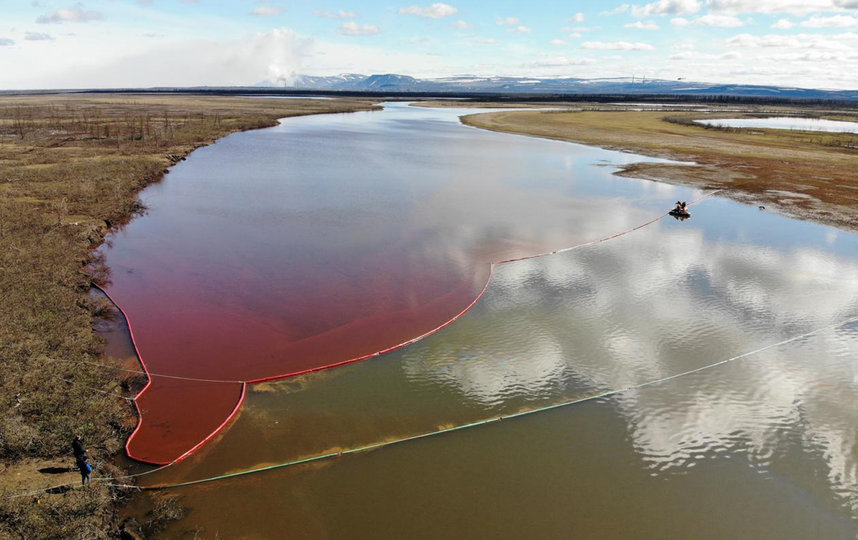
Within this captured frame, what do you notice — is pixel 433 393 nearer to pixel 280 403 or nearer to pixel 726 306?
pixel 280 403

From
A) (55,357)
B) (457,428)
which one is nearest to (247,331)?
(55,357)

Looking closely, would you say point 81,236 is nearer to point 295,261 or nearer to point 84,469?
point 295,261

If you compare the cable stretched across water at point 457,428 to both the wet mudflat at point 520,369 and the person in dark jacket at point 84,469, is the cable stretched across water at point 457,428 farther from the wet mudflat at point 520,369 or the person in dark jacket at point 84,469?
the person in dark jacket at point 84,469

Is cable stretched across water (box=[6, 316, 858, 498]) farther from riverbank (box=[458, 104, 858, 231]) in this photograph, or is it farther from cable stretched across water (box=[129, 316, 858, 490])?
riverbank (box=[458, 104, 858, 231])

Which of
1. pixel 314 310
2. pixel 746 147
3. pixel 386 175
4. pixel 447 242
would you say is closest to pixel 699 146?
pixel 746 147

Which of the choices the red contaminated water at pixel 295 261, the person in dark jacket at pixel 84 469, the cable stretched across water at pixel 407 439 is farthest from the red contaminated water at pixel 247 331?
the person in dark jacket at pixel 84 469

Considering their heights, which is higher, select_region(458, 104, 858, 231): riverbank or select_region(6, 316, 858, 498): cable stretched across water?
select_region(458, 104, 858, 231): riverbank

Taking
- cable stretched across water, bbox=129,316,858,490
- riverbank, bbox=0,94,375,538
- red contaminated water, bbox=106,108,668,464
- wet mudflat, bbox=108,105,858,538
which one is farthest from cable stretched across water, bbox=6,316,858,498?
red contaminated water, bbox=106,108,668,464
